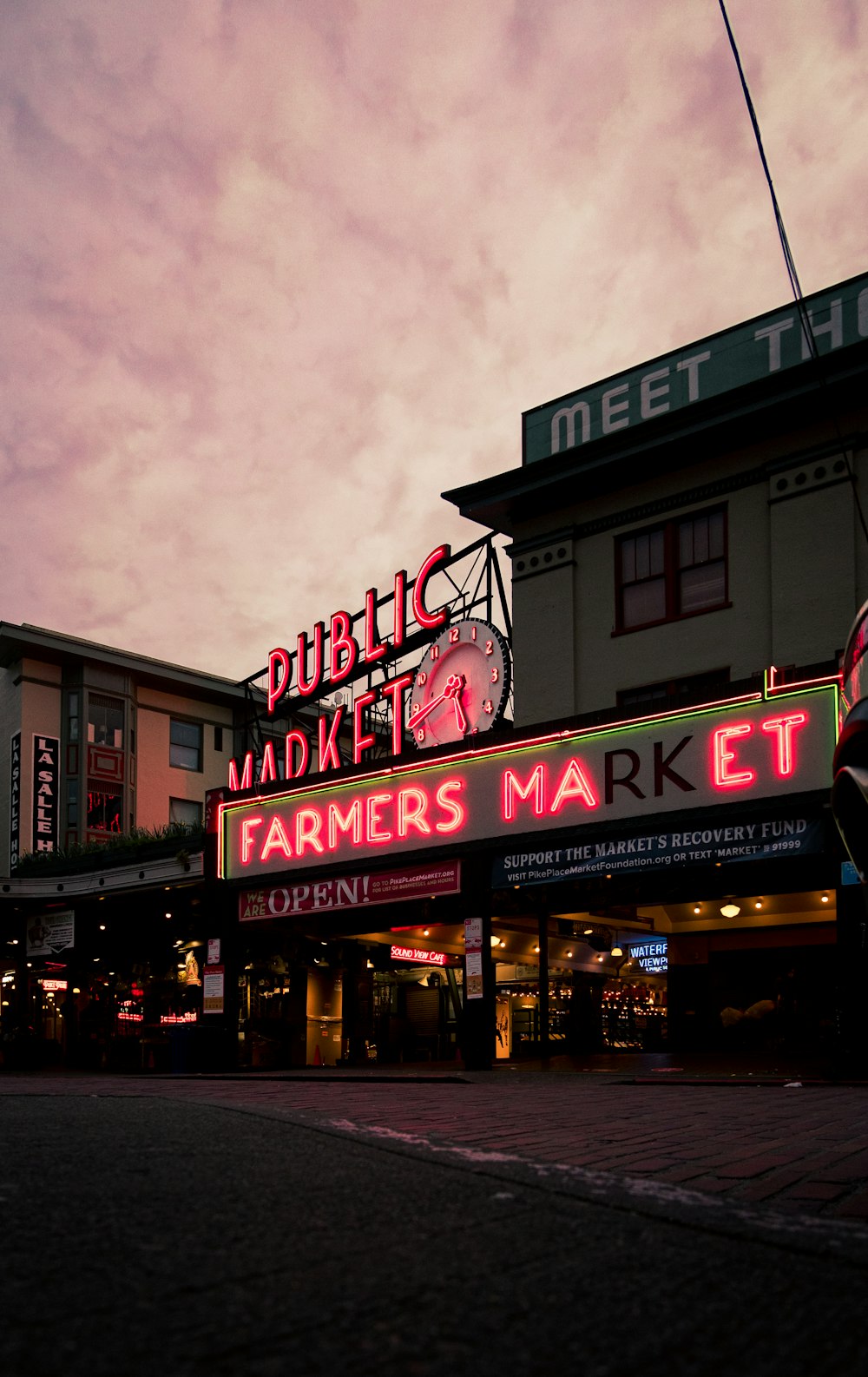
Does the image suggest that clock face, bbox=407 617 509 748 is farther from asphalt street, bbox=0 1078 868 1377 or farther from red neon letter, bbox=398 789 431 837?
asphalt street, bbox=0 1078 868 1377

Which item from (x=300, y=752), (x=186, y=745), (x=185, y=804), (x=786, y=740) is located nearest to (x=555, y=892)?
(x=786, y=740)

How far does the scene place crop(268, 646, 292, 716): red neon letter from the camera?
3045 centimetres

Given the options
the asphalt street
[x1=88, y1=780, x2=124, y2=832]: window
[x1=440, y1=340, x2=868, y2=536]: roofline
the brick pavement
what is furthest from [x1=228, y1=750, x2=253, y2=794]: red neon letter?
the asphalt street

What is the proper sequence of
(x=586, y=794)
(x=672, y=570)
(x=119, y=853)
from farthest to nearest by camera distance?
1. (x=119, y=853)
2. (x=672, y=570)
3. (x=586, y=794)

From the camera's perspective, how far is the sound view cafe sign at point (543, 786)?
64.6 feet

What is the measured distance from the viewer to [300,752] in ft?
94.0

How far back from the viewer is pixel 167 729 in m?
50.1

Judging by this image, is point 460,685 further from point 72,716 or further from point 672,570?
point 72,716

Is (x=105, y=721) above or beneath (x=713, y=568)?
beneath

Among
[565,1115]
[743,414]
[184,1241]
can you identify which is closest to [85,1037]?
[743,414]

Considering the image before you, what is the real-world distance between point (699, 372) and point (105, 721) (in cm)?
2936

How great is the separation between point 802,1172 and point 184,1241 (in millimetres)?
3417

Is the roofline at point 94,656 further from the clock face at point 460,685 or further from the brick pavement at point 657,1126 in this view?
the brick pavement at point 657,1126

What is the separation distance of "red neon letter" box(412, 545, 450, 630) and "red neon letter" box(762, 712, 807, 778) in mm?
9404
